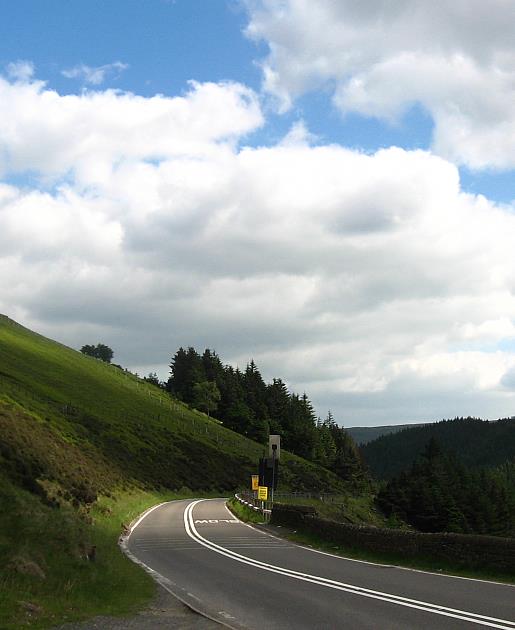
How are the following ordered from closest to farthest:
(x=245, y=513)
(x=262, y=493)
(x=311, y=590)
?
(x=311, y=590)
(x=262, y=493)
(x=245, y=513)

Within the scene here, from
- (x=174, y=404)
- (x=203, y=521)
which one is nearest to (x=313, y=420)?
(x=174, y=404)

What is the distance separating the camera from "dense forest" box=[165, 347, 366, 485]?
147 m

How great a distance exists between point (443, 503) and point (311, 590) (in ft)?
315

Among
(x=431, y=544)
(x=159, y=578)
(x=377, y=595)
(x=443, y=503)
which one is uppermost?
(x=431, y=544)

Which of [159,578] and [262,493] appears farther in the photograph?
[262,493]

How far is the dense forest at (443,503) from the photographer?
10069cm

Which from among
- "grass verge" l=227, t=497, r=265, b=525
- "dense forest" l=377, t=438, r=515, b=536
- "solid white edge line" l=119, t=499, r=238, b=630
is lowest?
"dense forest" l=377, t=438, r=515, b=536

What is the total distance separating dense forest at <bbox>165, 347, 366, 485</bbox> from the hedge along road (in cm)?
12090

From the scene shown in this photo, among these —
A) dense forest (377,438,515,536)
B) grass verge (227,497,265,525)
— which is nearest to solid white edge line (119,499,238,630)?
grass verge (227,497,265,525)

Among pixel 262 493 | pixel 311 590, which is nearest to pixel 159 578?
pixel 311 590

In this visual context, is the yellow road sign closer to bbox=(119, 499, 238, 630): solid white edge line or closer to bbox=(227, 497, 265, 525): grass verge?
bbox=(227, 497, 265, 525): grass verge

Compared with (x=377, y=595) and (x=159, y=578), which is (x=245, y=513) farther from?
(x=377, y=595)

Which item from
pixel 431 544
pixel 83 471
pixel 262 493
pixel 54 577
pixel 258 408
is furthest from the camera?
pixel 258 408

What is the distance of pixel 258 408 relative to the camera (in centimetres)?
15650
